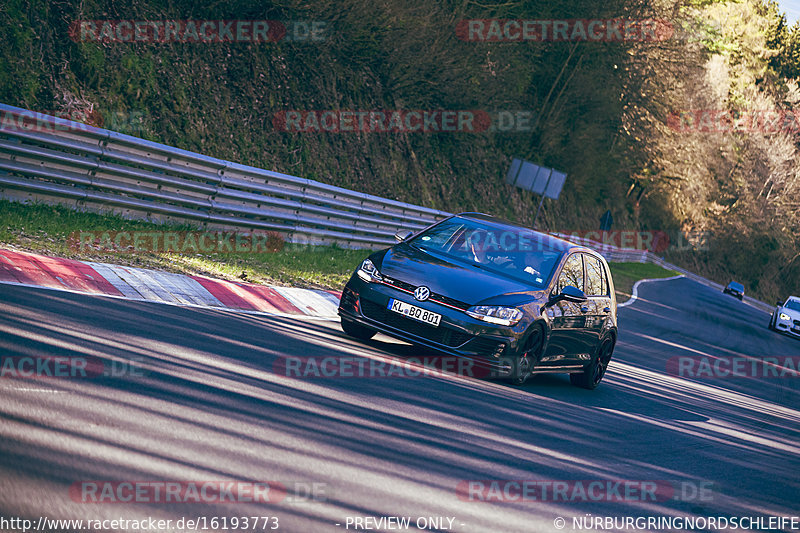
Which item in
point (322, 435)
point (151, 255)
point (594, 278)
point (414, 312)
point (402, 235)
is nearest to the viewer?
point (322, 435)

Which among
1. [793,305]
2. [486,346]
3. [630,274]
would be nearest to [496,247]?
[486,346]

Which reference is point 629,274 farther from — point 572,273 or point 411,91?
point 572,273

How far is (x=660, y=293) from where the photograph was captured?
38.4 meters

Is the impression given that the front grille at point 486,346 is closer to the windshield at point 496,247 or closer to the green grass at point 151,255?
the windshield at point 496,247

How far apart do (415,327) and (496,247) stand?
5.84 ft

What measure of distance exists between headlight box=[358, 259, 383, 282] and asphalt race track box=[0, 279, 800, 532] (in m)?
0.73

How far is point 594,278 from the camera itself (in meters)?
11.0

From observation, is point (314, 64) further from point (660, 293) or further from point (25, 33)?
point (660, 293)

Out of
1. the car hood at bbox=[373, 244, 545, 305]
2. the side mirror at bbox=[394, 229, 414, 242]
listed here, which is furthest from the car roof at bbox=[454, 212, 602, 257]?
the car hood at bbox=[373, 244, 545, 305]

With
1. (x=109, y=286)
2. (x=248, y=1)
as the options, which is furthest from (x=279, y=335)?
(x=248, y=1)

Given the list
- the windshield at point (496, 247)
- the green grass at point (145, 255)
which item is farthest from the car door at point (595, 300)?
the green grass at point (145, 255)

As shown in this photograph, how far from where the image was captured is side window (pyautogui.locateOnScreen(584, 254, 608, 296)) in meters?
10.8

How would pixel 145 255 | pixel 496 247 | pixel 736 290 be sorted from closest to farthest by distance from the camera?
pixel 496 247 → pixel 145 255 → pixel 736 290

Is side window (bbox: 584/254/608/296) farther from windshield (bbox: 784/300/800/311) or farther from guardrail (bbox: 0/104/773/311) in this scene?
windshield (bbox: 784/300/800/311)
